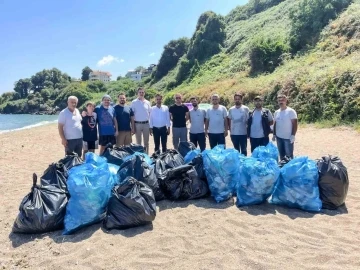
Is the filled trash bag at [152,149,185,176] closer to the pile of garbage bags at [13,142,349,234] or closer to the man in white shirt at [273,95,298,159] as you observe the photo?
the pile of garbage bags at [13,142,349,234]

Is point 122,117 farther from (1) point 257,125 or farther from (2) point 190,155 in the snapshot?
(1) point 257,125

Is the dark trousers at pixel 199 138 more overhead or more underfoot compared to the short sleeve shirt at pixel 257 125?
more underfoot

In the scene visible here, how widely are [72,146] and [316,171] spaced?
4106mm

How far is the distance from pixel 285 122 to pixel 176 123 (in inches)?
90.8

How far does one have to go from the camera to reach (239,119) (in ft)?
19.5

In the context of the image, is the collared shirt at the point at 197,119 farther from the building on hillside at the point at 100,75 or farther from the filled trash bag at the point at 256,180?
the building on hillside at the point at 100,75

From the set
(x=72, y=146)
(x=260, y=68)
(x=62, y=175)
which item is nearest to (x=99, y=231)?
(x=62, y=175)

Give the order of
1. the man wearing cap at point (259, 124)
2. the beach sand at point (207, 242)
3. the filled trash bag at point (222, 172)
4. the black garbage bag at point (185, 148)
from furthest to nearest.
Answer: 1. the man wearing cap at point (259, 124)
2. the black garbage bag at point (185, 148)
3. the filled trash bag at point (222, 172)
4. the beach sand at point (207, 242)

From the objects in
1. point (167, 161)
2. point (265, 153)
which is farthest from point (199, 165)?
point (265, 153)

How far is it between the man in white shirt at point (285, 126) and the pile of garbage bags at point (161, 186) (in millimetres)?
832

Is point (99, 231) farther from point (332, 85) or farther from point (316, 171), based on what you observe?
point (332, 85)

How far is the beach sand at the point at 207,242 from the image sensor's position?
2.94m

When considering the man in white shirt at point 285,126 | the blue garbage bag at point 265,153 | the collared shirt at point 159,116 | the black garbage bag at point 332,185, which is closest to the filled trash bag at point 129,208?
the blue garbage bag at point 265,153

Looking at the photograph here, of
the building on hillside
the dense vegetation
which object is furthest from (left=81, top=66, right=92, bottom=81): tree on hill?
the dense vegetation
